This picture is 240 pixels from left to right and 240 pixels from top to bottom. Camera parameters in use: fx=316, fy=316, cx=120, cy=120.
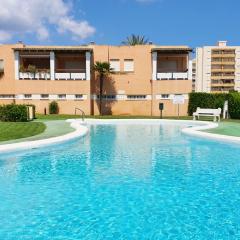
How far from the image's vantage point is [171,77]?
119ft

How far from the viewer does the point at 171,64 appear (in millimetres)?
39125

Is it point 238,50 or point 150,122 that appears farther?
point 238,50

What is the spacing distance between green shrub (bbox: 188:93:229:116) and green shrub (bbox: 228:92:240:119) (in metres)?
1.29

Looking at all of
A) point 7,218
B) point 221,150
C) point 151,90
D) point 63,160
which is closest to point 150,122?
point 151,90

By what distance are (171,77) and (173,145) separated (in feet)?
71.3

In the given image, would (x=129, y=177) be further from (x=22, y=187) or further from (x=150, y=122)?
(x=150, y=122)

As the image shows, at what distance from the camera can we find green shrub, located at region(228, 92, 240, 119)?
99.1 ft

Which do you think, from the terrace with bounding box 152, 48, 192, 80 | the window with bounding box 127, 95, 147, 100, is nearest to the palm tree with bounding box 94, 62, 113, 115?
the window with bounding box 127, 95, 147, 100

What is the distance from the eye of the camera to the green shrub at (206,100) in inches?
1315

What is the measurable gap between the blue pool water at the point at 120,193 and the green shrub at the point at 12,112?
34.2 feet

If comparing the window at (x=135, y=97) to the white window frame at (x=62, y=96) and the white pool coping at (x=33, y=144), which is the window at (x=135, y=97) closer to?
the white window frame at (x=62, y=96)

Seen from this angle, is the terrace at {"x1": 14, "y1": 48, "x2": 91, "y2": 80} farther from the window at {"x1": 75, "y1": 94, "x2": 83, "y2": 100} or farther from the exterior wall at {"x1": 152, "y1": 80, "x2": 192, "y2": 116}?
the exterior wall at {"x1": 152, "y1": 80, "x2": 192, "y2": 116}

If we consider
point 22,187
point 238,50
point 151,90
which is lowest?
point 22,187

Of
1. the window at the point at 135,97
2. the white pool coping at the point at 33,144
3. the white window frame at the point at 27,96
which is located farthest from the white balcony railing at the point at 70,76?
the white pool coping at the point at 33,144
